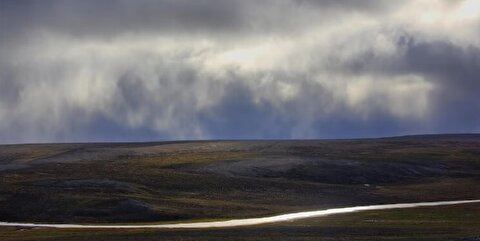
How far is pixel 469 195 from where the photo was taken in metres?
136

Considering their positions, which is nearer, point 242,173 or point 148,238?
point 148,238

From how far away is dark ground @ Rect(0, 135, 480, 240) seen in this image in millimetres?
71500

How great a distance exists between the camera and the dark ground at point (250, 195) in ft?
235

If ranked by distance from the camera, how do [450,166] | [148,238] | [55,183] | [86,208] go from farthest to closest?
[450,166] < [55,183] < [86,208] < [148,238]

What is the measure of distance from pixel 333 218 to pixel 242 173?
3037 inches

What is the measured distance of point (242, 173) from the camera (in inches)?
6624

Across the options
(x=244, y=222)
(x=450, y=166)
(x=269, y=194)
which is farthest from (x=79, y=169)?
(x=450, y=166)

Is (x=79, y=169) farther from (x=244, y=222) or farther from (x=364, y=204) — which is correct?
(x=244, y=222)

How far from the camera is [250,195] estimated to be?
436 feet

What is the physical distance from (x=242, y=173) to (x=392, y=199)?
46.9 metres

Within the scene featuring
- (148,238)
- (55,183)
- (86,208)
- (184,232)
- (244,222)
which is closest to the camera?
(148,238)

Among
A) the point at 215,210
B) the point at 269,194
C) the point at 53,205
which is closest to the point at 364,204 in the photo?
the point at 269,194

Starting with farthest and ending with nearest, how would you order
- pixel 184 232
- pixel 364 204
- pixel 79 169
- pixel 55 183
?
pixel 79 169 → pixel 55 183 → pixel 364 204 → pixel 184 232

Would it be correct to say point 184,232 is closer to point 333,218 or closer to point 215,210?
point 333,218
